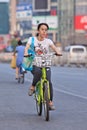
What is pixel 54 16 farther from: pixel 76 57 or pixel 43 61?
pixel 43 61

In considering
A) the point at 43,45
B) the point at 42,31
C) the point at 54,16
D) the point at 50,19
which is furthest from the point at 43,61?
the point at 54,16

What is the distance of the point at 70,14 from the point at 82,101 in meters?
109

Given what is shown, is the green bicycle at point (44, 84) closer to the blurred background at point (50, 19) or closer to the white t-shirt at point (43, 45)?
the white t-shirt at point (43, 45)

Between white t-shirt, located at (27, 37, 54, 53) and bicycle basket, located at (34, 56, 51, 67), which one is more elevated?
white t-shirt, located at (27, 37, 54, 53)

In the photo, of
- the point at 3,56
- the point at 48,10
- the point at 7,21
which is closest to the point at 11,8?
the point at 7,21

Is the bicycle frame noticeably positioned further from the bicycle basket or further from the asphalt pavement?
the asphalt pavement

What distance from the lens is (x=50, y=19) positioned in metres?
123

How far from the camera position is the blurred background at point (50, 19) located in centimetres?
11831

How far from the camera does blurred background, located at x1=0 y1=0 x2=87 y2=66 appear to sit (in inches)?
4658

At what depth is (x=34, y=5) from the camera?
5704 inches

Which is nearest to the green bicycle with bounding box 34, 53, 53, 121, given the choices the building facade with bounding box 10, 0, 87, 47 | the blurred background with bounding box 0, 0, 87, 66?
the blurred background with bounding box 0, 0, 87, 66

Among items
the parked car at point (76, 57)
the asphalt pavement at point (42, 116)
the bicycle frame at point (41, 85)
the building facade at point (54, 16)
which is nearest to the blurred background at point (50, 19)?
the building facade at point (54, 16)

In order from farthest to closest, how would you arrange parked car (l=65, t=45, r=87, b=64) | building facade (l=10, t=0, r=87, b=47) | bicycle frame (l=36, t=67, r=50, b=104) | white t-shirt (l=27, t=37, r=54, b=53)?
1. building facade (l=10, t=0, r=87, b=47)
2. parked car (l=65, t=45, r=87, b=64)
3. white t-shirt (l=27, t=37, r=54, b=53)
4. bicycle frame (l=36, t=67, r=50, b=104)

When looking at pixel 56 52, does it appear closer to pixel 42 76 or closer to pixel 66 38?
pixel 42 76
